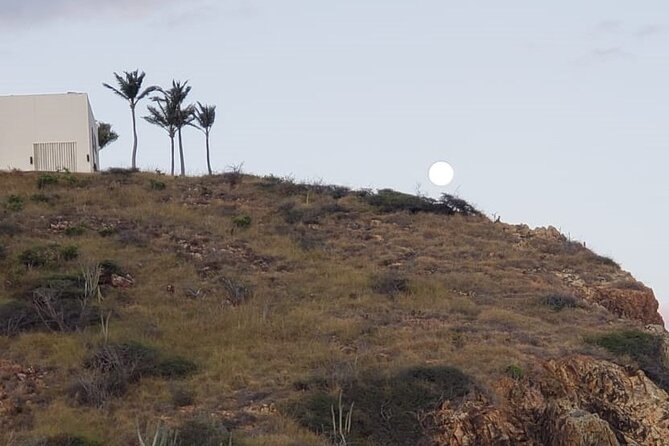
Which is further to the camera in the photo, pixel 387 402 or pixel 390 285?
pixel 390 285

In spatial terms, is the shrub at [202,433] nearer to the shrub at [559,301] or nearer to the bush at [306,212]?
the shrub at [559,301]

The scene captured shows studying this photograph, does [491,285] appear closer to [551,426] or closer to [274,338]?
[274,338]

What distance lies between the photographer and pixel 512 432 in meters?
23.7

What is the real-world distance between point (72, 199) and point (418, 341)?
18.5 m

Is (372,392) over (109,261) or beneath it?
beneath

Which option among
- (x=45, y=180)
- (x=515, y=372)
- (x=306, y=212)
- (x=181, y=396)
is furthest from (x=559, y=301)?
(x=45, y=180)

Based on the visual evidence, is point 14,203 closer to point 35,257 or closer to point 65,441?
point 35,257

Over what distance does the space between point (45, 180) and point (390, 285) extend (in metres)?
16.2

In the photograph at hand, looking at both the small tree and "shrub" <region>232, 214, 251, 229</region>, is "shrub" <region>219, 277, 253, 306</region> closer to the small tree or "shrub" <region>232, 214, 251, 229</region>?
"shrub" <region>232, 214, 251, 229</region>

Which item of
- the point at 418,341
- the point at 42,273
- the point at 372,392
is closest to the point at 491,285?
the point at 418,341

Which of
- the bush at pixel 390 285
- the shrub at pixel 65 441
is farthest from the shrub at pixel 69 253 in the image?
the shrub at pixel 65 441

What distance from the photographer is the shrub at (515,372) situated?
25.5 m

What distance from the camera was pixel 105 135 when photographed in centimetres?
5738

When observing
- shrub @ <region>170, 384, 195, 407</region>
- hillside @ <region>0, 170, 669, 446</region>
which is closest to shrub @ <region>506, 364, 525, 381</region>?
hillside @ <region>0, 170, 669, 446</region>
